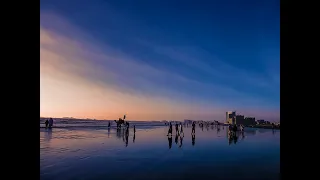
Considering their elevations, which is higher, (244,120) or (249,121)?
(244,120)

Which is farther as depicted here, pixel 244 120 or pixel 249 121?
pixel 249 121

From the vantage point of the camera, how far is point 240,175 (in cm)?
1212
